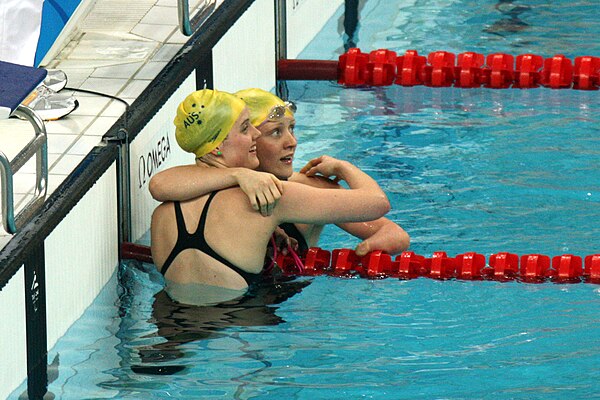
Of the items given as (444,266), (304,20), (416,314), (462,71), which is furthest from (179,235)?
(304,20)

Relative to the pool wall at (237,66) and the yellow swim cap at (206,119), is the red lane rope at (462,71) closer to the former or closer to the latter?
the pool wall at (237,66)

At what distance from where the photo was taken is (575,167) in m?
5.56

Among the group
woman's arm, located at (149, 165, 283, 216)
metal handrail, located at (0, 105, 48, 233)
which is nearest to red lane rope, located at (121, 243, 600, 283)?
woman's arm, located at (149, 165, 283, 216)

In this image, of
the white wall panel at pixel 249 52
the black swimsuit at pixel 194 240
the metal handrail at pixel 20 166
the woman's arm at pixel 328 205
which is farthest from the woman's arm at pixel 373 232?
the white wall panel at pixel 249 52

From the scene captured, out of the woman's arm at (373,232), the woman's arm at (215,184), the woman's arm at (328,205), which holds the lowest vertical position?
the woman's arm at (373,232)

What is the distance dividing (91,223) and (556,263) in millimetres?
1490

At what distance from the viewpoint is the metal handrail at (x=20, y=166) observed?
349cm

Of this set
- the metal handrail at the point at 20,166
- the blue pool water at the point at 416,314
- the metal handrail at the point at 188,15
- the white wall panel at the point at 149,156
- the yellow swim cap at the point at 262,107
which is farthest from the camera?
the metal handrail at the point at 188,15

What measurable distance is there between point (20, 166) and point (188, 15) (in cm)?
176

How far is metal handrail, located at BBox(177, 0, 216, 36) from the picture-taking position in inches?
205

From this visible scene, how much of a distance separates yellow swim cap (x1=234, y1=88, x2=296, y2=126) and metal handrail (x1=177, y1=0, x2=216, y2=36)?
94 centimetres

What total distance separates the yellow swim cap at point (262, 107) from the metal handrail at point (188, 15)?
3.09 feet

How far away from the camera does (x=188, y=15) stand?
5.23 metres

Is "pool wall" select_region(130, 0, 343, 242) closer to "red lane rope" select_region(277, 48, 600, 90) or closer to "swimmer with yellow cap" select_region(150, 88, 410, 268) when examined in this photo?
"red lane rope" select_region(277, 48, 600, 90)
